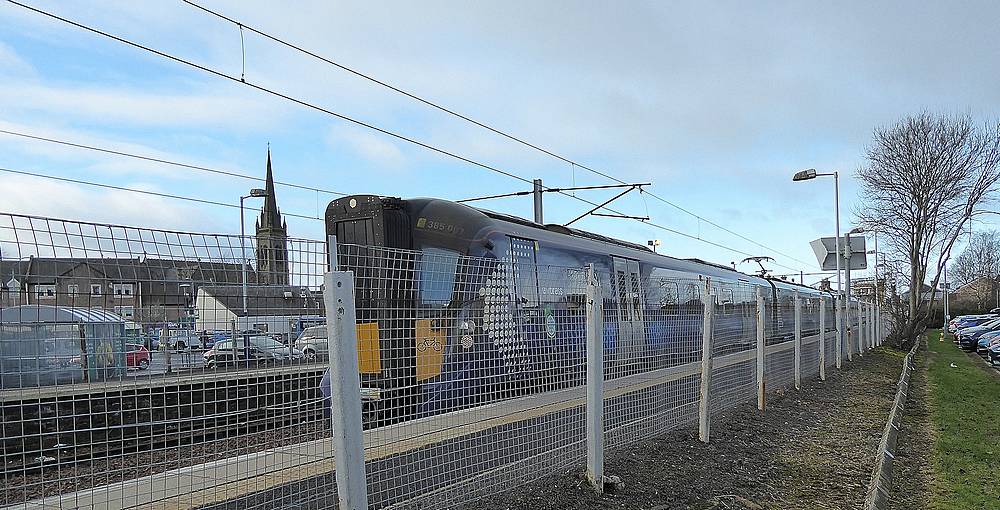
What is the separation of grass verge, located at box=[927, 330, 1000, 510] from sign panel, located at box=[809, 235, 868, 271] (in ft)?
37.9

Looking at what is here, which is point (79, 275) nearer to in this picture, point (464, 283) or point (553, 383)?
point (464, 283)

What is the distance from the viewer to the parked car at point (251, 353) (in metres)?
3.45

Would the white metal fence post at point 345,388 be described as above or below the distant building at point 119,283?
below

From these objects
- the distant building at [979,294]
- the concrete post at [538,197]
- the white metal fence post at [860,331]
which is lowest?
the distant building at [979,294]

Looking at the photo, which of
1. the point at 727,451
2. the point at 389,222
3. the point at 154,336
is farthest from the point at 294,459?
the point at 389,222

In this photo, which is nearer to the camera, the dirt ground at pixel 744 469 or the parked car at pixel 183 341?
the parked car at pixel 183 341

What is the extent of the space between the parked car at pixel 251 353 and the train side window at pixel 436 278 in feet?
3.48

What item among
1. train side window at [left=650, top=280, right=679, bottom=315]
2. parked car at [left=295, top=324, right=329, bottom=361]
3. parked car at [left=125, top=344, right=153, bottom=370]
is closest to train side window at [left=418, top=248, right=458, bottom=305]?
parked car at [left=295, top=324, right=329, bottom=361]

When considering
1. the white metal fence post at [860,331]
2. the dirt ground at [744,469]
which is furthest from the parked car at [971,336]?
the dirt ground at [744,469]

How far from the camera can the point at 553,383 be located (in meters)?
5.79

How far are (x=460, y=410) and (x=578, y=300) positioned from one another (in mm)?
1710

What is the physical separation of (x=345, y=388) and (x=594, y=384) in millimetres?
2737

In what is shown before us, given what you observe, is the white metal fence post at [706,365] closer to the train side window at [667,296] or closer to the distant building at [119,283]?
the train side window at [667,296]

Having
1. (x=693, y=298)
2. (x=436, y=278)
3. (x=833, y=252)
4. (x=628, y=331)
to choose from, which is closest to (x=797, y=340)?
(x=693, y=298)
